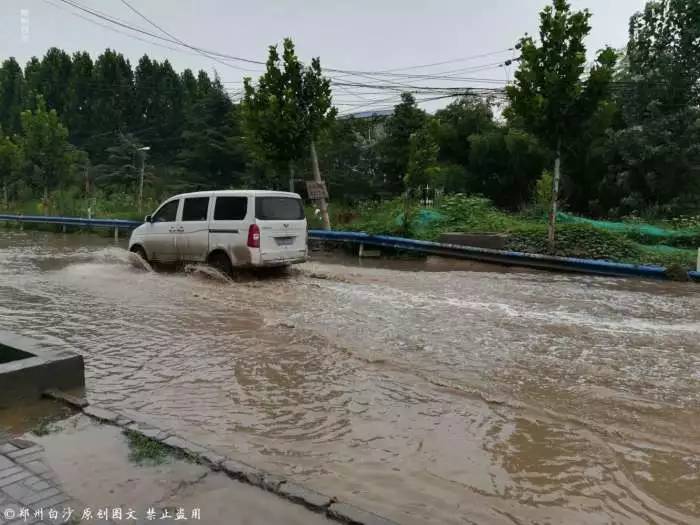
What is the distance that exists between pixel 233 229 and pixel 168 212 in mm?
2210

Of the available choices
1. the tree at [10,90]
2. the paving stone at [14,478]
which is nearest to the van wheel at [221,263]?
the paving stone at [14,478]

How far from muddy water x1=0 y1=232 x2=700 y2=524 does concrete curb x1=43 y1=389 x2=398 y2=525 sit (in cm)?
28

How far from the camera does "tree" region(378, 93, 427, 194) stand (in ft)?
93.8

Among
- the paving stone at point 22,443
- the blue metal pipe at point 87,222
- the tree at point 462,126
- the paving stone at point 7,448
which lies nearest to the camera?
the paving stone at point 7,448

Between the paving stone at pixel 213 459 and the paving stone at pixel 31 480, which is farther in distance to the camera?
the paving stone at pixel 213 459

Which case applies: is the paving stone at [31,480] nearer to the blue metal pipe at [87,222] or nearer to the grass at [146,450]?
the grass at [146,450]

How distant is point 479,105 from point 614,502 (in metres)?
28.7

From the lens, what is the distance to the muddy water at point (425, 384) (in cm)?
382

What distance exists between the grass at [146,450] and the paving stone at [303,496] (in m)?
0.92

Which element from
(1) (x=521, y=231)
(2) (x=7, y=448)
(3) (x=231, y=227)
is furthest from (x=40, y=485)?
(1) (x=521, y=231)

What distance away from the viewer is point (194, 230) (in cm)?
1225

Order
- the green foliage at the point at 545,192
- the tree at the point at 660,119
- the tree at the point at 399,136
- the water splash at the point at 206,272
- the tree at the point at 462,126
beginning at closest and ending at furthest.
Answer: the water splash at the point at 206,272, the green foliage at the point at 545,192, the tree at the point at 660,119, the tree at the point at 399,136, the tree at the point at 462,126

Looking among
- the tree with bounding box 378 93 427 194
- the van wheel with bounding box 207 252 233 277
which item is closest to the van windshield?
the van wheel with bounding box 207 252 233 277

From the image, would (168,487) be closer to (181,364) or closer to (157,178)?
(181,364)
